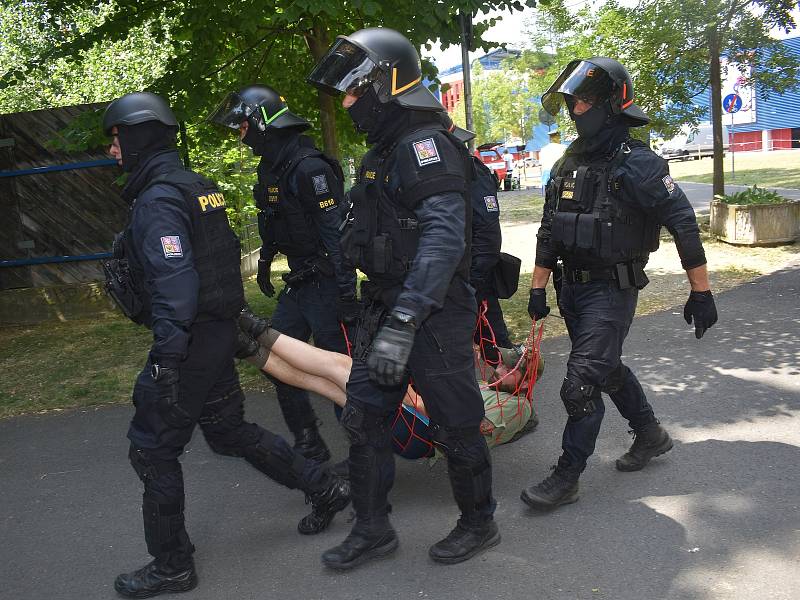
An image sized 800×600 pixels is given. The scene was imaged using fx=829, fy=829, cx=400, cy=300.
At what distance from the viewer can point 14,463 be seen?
5234 millimetres

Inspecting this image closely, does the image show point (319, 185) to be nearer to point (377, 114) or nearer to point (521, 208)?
point (377, 114)

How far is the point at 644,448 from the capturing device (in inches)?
172

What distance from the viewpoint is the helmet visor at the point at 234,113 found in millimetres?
4727

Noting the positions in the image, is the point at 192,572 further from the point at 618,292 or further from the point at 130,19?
Result: the point at 130,19

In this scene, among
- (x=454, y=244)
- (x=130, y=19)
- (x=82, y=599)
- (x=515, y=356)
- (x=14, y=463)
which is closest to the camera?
(x=454, y=244)

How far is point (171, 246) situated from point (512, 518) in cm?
202

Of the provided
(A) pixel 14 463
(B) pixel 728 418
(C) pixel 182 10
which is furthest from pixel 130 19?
(B) pixel 728 418

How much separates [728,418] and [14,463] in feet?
14.5

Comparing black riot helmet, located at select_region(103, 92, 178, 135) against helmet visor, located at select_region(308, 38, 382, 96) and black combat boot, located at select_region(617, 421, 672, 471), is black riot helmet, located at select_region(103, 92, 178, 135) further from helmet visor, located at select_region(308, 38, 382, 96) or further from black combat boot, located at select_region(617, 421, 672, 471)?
black combat boot, located at select_region(617, 421, 672, 471)

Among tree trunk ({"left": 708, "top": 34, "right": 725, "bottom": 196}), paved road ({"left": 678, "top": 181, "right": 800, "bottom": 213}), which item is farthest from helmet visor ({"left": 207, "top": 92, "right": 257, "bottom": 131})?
paved road ({"left": 678, "top": 181, "right": 800, "bottom": 213})

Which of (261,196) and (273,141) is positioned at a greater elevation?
(273,141)

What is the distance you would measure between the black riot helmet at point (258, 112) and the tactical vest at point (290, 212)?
0.19 m

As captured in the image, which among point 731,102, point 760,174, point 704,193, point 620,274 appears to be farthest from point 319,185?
point 760,174

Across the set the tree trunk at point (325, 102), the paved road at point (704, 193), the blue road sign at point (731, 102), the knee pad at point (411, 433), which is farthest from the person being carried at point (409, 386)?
the blue road sign at point (731, 102)
